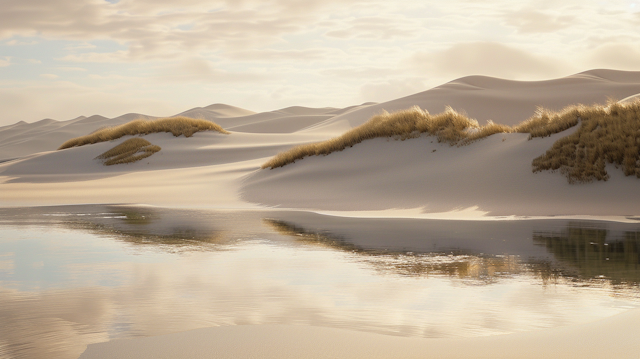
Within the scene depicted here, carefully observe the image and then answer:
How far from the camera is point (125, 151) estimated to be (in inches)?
1020

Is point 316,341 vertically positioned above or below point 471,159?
below

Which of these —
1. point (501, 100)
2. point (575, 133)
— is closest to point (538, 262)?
point (575, 133)

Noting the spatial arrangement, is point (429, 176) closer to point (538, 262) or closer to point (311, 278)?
point (538, 262)

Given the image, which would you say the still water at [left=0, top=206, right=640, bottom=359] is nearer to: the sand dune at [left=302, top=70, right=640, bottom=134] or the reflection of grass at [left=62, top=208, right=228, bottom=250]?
the reflection of grass at [left=62, top=208, right=228, bottom=250]

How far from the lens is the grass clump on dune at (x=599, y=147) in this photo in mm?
10838

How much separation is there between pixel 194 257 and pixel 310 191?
7.19 metres

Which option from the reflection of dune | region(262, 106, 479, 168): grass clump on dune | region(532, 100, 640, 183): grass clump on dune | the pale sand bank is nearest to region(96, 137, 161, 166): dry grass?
region(262, 106, 479, 168): grass clump on dune

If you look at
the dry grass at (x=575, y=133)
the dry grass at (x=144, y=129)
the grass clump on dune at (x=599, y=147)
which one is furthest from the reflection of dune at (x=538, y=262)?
the dry grass at (x=144, y=129)

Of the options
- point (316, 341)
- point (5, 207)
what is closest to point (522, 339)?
point (316, 341)

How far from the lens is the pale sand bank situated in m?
3.16

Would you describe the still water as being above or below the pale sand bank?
above

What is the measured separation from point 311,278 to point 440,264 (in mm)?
1285

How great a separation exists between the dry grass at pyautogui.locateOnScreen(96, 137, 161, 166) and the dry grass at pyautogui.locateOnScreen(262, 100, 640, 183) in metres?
10.7

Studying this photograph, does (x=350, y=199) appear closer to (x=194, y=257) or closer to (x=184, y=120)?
(x=194, y=257)
